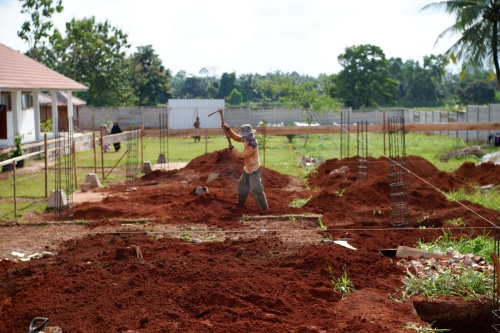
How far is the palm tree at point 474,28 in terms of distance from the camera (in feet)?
101

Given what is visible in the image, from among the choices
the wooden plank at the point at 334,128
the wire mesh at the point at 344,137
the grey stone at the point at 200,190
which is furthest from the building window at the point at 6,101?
the grey stone at the point at 200,190

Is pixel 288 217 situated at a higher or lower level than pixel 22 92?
lower

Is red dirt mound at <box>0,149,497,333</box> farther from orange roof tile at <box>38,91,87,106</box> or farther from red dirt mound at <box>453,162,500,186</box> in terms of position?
orange roof tile at <box>38,91,87,106</box>

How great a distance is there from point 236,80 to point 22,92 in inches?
1915

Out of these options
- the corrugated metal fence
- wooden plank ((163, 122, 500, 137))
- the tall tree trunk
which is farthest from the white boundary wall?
wooden plank ((163, 122, 500, 137))

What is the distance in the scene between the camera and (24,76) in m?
32.3

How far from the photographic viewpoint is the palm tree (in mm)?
30781

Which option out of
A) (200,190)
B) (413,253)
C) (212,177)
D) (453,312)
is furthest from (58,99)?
(453,312)

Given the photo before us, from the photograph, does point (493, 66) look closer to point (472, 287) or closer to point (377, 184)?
point (377, 184)

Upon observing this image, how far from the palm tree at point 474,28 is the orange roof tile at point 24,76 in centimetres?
1724

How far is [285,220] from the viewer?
1381 cm

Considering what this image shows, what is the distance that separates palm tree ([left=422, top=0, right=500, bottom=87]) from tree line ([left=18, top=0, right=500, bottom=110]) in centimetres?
1238

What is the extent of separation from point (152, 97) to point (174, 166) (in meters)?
42.8

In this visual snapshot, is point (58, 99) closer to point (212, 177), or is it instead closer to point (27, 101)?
point (27, 101)
